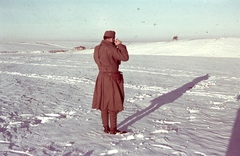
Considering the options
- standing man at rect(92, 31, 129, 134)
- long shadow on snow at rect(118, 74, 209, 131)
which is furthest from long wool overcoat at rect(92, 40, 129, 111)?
long shadow on snow at rect(118, 74, 209, 131)

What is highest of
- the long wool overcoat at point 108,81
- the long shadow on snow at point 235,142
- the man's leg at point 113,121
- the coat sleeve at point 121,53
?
the coat sleeve at point 121,53

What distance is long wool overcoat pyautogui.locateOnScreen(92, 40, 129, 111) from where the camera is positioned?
5.02 meters

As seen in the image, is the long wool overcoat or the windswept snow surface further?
the long wool overcoat

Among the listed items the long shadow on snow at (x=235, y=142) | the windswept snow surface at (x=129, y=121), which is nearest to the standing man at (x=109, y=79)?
the windswept snow surface at (x=129, y=121)

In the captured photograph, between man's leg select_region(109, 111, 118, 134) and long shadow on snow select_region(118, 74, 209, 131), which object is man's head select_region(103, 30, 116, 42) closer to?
man's leg select_region(109, 111, 118, 134)

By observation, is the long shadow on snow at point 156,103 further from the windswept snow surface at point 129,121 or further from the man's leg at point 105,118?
the man's leg at point 105,118

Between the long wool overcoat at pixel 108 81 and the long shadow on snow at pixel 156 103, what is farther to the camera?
the long shadow on snow at pixel 156 103

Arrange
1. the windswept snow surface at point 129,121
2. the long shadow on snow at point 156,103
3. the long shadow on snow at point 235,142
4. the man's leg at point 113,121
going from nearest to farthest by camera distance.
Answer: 1. the long shadow on snow at point 235,142
2. the windswept snow surface at point 129,121
3. the man's leg at point 113,121
4. the long shadow on snow at point 156,103

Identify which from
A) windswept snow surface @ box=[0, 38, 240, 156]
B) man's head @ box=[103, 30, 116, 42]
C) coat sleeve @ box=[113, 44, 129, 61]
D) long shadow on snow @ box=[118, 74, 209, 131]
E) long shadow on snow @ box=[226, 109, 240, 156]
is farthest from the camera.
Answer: long shadow on snow @ box=[118, 74, 209, 131]

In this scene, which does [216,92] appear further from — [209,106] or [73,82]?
[73,82]

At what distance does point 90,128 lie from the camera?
577 cm

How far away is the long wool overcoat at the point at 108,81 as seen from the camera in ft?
16.5

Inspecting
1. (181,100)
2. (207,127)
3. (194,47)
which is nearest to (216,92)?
(181,100)

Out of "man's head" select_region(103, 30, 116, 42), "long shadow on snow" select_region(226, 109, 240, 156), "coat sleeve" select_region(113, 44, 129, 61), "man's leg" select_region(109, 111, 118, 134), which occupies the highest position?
"man's head" select_region(103, 30, 116, 42)
